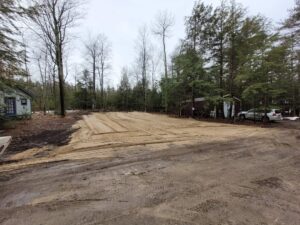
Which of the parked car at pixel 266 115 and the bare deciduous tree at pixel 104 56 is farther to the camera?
the bare deciduous tree at pixel 104 56

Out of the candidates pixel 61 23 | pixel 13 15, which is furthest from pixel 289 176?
pixel 61 23

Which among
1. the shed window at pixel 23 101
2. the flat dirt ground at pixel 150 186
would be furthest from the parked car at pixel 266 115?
the shed window at pixel 23 101

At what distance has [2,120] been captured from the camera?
44.2 feet

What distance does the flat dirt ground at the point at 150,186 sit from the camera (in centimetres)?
329

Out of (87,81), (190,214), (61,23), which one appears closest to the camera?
(190,214)

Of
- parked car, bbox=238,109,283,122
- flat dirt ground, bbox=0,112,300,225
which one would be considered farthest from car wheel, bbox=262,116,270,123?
flat dirt ground, bbox=0,112,300,225

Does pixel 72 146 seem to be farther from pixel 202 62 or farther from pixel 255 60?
pixel 202 62

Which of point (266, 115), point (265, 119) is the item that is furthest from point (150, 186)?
point (266, 115)

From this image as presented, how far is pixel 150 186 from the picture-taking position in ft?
14.5

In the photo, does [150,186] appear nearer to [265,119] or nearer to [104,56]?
[265,119]

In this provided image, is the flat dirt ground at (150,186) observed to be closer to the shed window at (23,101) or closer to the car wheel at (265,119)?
the car wheel at (265,119)

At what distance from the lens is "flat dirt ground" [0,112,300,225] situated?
10.8 feet

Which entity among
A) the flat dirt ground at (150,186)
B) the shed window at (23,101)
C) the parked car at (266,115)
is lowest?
the flat dirt ground at (150,186)

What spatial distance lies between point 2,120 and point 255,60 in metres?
16.6
